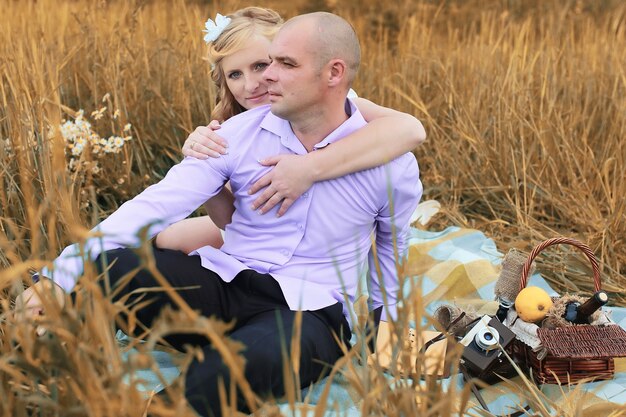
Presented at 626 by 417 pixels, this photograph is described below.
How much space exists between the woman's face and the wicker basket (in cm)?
137

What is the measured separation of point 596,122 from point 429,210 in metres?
1.37

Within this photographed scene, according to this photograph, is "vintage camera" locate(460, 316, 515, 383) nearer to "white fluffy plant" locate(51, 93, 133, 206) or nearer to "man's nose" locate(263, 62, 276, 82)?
"man's nose" locate(263, 62, 276, 82)

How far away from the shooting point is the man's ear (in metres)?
2.63

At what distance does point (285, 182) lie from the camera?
2.60 m

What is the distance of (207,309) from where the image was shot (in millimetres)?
2619

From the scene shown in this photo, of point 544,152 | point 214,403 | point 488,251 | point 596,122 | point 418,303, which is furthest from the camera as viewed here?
point 596,122

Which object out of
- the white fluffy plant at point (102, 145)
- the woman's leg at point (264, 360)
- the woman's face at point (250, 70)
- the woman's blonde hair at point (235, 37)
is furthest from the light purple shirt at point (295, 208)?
the white fluffy plant at point (102, 145)

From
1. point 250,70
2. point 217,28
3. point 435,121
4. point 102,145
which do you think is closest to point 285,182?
point 250,70

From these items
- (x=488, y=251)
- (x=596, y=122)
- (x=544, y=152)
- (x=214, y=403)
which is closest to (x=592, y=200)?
(x=544, y=152)

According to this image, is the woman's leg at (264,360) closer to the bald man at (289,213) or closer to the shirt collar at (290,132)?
the bald man at (289,213)

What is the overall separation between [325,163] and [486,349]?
800 millimetres

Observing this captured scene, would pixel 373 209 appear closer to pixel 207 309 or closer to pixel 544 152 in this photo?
pixel 207 309

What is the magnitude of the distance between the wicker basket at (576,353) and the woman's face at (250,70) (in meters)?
1.37

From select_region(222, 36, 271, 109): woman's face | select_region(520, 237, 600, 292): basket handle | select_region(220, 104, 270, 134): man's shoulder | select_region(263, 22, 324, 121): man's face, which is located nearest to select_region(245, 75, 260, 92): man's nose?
select_region(222, 36, 271, 109): woman's face
